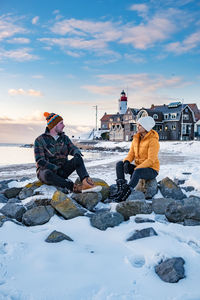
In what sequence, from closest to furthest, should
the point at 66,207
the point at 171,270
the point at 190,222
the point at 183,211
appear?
the point at 171,270 → the point at 190,222 → the point at 183,211 → the point at 66,207

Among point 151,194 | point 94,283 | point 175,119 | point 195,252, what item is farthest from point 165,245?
point 175,119

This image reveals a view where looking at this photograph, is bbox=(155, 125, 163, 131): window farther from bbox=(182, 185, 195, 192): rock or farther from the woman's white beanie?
the woman's white beanie

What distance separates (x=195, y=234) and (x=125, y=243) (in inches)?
37.9

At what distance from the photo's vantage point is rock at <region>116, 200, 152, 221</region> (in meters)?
3.68

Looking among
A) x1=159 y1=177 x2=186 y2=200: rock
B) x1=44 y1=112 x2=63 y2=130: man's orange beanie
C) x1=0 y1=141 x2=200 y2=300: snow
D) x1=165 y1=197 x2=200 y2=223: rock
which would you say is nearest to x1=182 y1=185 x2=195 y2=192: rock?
x1=159 y1=177 x2=186 y2=200: rock

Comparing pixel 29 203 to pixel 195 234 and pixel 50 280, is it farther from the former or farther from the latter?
pixel 195 234

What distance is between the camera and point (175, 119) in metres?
42.8

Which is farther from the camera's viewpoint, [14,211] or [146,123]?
[146,123]

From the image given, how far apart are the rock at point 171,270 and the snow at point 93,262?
51mm

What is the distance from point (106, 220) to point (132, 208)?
530mm

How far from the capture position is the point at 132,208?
3.72 m

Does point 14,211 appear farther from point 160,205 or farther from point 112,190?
point 160,205

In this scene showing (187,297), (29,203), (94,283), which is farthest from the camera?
(29,203)

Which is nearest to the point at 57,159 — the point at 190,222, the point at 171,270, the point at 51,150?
the point at 51,150
